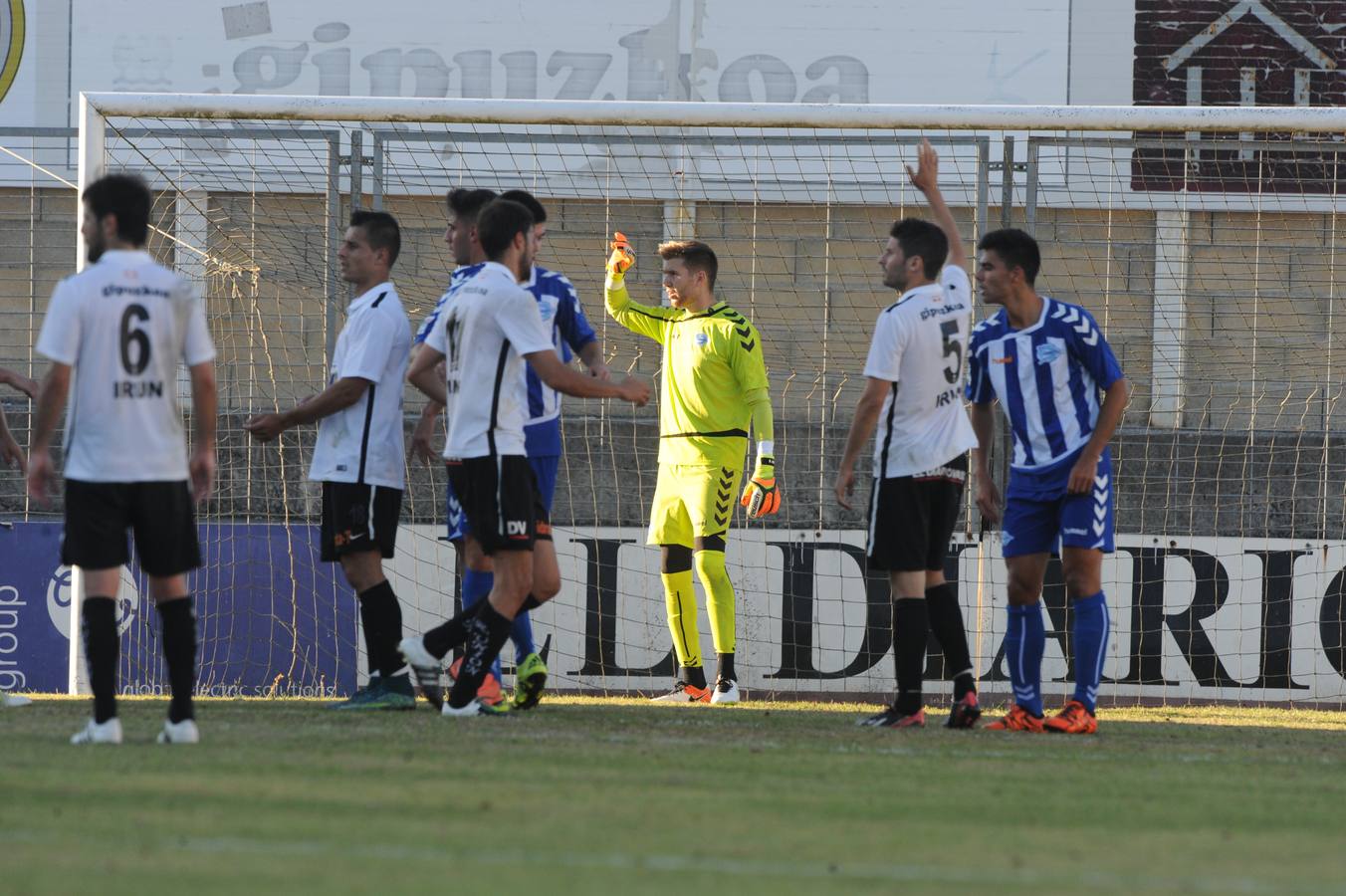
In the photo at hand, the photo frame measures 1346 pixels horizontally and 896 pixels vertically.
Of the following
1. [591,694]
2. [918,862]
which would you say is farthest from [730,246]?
[918,862]

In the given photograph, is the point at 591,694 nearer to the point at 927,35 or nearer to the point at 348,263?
the point at 348,263

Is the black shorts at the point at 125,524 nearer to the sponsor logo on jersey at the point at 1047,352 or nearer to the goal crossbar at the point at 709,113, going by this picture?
the sponsor logo on jersey at the point at 1047,352

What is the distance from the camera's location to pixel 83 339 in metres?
5.44

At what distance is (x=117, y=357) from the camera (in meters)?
5.44

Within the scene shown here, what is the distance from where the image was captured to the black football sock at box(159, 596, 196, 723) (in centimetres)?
559

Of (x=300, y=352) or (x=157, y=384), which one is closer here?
(x=157, y=384)

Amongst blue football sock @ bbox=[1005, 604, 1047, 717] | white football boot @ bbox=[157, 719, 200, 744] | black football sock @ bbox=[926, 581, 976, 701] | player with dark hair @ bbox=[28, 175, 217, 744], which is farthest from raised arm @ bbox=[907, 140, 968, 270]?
white football boot @ bbox=[157, 719, 200, 744]

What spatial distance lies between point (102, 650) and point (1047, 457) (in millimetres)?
3771

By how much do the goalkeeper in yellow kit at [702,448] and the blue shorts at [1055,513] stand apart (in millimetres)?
1830

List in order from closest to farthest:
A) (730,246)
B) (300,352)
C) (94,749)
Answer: (94,749) < (300,352) < (730,246)

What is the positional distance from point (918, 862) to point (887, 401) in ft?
11.9

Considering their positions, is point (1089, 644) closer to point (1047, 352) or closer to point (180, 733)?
point (1047, 352)

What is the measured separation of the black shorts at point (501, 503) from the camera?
256 inches

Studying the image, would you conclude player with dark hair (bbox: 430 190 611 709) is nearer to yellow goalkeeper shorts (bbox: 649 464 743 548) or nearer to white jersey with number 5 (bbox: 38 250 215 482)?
yellow goalkeeper shorts (bbox: 649 464 743 548)
